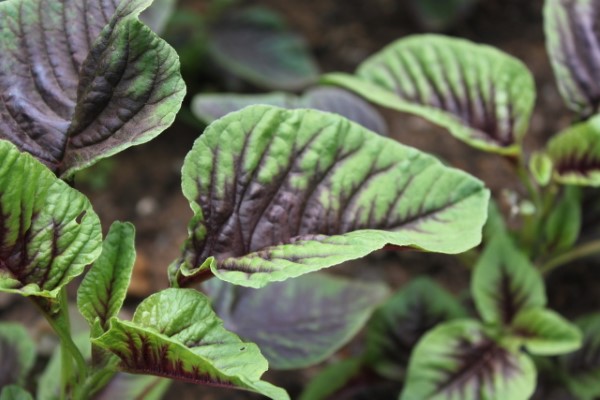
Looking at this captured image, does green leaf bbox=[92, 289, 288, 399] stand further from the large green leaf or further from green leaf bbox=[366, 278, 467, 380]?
green leaf bbox=[366, 278, 467, 380]

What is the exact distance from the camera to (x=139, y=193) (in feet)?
6.66

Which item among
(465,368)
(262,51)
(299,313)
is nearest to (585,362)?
(465,368)

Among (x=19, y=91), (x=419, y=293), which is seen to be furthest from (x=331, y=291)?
(x=19, y=91)

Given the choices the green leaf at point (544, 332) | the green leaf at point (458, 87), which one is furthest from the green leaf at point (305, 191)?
the green leaf at point (544, 332)

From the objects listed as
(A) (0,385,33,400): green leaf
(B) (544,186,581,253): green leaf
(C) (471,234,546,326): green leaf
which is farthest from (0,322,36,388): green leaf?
(B) (544,186,581,253): green leaf

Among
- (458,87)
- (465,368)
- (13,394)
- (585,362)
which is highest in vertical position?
(458,87)

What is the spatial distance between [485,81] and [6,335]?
2.91 feet

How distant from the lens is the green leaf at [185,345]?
2.80 feet

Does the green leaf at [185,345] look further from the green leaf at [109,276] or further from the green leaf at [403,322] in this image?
the green leaf at [403,322]

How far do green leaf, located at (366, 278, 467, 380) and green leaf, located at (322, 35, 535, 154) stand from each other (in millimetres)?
343

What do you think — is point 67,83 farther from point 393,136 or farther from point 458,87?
point 393,136

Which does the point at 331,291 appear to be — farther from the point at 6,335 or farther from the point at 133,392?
the point at 6,335

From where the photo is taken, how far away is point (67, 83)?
1014 millimetres

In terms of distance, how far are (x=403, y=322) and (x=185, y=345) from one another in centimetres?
69
